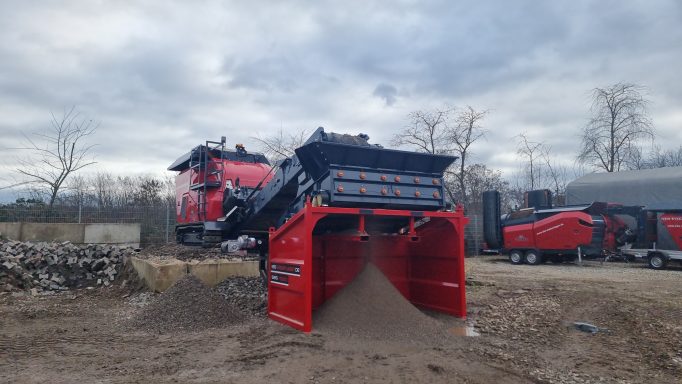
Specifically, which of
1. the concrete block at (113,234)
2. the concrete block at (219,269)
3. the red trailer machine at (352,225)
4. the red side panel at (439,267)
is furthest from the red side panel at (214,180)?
the concrete block at (113,234)

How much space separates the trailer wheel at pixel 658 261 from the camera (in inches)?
624

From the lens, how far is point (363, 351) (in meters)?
5.43

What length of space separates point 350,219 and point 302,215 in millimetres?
1154

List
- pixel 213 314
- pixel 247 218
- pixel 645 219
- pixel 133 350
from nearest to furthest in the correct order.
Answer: pixel 133 350
pixel 213 314
pixel 247 218
pixel 645 219

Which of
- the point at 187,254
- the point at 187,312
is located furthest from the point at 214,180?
the point at 187,312

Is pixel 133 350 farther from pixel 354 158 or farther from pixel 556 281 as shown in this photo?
pixel 556 281

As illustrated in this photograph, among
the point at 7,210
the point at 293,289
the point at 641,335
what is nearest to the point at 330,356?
the point at 293,289

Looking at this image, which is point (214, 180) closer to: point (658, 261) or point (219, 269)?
A: point (219, 269)

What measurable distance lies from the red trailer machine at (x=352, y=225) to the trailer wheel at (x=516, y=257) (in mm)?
12166

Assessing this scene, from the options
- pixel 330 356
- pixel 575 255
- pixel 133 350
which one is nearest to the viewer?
pixel 330 356

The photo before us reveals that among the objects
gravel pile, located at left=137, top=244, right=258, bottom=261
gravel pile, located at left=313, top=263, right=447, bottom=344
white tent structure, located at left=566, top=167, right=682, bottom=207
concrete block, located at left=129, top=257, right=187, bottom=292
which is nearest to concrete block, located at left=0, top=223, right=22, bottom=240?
gravel pile, located at left=137, top=244, right=258, bottom=261

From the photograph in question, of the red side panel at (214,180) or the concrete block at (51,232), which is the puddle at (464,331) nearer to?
the red side panel at (214,180)

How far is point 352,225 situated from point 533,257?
43.0ft

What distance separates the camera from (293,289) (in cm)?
632
